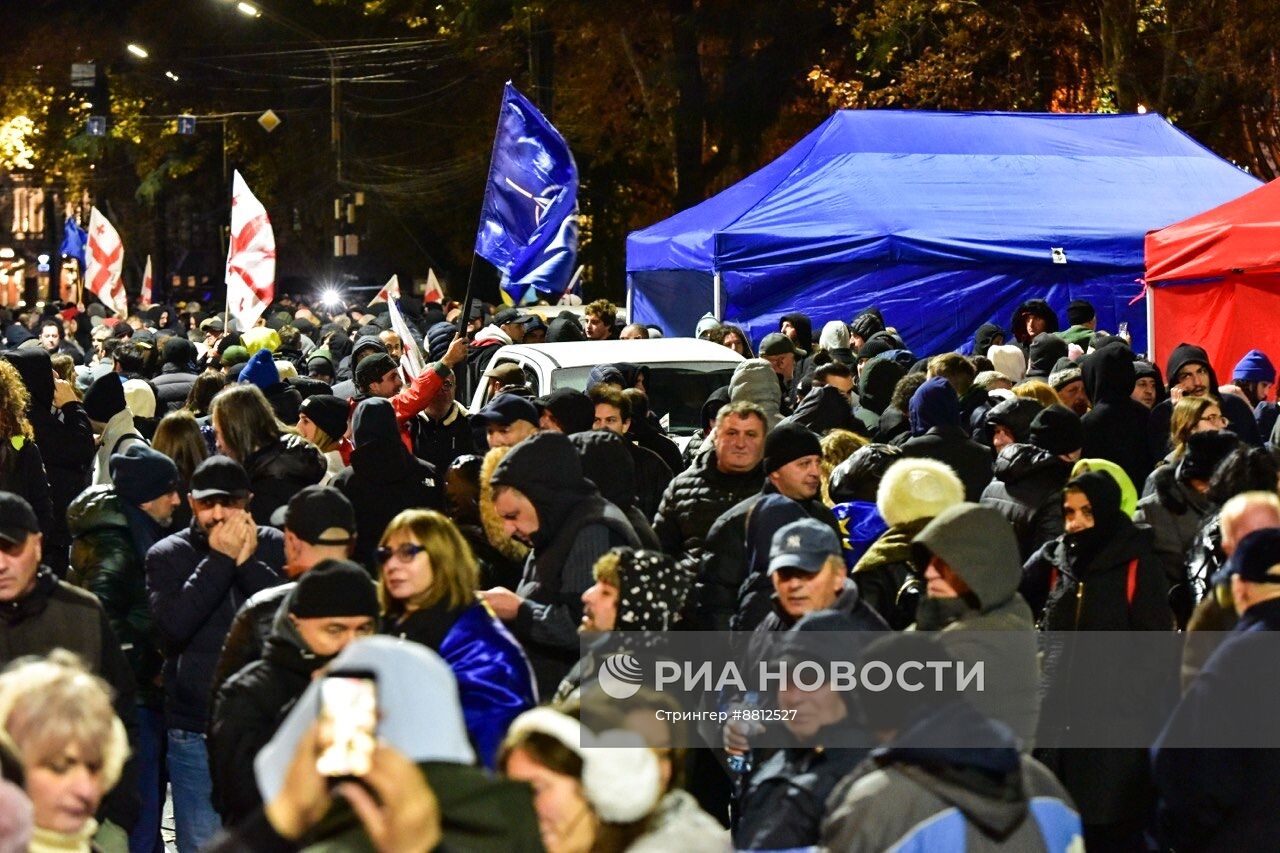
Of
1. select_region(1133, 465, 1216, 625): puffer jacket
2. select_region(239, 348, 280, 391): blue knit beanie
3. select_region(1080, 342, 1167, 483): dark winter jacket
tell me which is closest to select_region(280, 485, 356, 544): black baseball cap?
select_region(1133, 465, 1216, 625): puffer jacket

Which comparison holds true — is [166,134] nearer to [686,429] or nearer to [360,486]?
[686,429]

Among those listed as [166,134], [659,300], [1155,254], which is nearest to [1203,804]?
[1155,254]

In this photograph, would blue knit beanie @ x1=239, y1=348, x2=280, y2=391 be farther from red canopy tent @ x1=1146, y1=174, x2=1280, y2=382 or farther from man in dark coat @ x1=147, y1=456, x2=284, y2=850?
red canopy tent @ x1=1146, y1=174, x2=1280, y2=382

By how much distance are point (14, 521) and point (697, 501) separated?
2734 mm

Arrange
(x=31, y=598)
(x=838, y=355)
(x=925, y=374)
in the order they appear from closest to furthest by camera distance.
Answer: (x=31, y=598) < (x=925, y=374) < (x=838, y=355)

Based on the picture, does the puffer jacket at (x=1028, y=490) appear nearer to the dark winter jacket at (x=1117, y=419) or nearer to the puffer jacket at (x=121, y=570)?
the dark winter jacket at (x=1117, y=419)

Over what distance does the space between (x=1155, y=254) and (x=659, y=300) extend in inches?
260

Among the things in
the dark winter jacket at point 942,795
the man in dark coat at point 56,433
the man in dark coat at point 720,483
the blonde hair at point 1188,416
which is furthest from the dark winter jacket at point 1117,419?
the dark winter jacket at point 942,795

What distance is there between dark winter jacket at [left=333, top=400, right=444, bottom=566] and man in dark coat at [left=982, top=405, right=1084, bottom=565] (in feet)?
7.78

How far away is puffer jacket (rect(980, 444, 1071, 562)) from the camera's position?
7.57 metres

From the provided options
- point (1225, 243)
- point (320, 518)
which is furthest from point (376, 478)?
point (1225, 243)

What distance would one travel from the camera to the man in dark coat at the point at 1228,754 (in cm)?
490

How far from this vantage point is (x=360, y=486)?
26.5ft

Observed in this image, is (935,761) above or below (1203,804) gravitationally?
above
